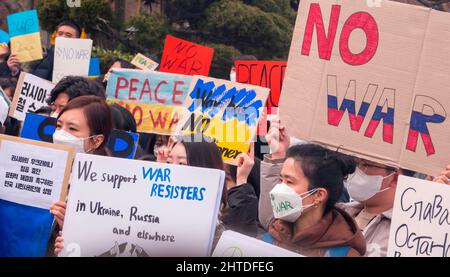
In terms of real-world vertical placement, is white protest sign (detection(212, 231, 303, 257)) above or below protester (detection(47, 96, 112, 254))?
below

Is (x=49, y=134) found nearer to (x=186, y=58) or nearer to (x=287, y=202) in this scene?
(x=287, y=202)

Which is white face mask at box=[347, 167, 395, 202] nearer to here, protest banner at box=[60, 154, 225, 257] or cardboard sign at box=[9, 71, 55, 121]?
protest banner at box=[60, 154, 225, 257]

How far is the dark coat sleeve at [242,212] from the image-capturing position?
187 inches

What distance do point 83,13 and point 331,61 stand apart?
12984mm

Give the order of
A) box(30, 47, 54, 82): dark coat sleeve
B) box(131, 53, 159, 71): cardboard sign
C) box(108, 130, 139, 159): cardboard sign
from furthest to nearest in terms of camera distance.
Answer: box(131, 53, 159, 71): cardboard sign < box(30, 47, 54, 82): dark coat sleeve < box(108, 130, 139, 159): cardboard sign

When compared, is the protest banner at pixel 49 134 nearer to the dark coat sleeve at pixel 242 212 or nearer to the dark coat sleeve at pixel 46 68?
the dark coat sleeve at pixel 242 212

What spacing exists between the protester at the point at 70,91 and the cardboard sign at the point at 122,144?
0.31 metres

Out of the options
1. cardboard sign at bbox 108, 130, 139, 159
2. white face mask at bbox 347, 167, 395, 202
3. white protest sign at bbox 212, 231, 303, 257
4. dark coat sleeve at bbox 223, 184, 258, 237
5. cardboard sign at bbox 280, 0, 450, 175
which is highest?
cardboard sign at bbox 280, 0, 450, 175

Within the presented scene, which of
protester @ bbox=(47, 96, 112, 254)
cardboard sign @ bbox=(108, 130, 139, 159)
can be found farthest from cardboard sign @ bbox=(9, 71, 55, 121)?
protester @ bbox=(47, 96, 112, 254)

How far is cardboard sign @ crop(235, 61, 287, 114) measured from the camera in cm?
680

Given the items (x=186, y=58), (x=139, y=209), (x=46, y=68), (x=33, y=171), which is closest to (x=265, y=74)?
(x=186, y=58)

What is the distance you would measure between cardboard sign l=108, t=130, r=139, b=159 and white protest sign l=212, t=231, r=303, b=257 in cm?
197

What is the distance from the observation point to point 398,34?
167 inches
